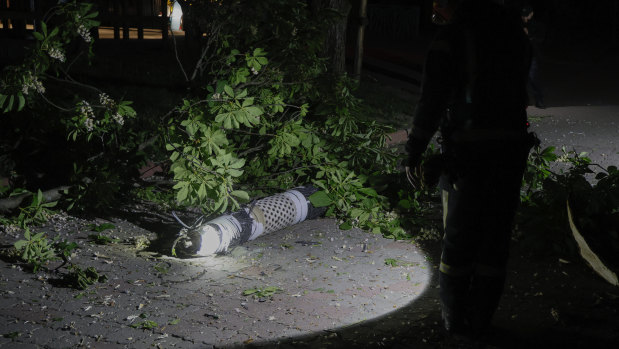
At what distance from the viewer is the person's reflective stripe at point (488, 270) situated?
11.8ft

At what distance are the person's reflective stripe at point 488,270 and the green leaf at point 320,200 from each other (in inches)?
92.6

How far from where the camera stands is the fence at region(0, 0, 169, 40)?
13.8 m

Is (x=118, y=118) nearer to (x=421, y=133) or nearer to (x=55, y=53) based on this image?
(x=55, y=53)

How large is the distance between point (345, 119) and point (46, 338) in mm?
3291

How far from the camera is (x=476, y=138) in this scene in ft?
11.3

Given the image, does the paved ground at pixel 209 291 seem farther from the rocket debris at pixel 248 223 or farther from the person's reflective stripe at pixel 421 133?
the person's reflective stripe at pixel 421 133

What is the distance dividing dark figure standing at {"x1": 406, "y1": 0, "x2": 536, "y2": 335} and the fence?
11.6m

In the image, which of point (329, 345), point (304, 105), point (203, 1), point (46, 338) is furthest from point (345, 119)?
point (46, 338)

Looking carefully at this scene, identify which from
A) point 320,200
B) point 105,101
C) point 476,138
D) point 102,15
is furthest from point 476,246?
point 102,15

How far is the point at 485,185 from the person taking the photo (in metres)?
3.49

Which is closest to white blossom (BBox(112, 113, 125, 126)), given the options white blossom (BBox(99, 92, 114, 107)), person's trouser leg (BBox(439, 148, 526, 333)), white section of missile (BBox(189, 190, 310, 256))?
white blossom (BBox(99, 92, 114, 107))

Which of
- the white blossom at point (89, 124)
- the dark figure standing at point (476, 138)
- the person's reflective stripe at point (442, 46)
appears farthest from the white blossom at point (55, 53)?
the person's reflective stripe at point (442, 46)

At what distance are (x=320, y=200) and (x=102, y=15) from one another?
1114 centimetres

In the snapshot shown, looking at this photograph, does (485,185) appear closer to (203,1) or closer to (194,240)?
(194,240)
